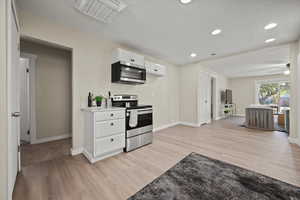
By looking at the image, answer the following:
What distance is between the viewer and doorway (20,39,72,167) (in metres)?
2.67

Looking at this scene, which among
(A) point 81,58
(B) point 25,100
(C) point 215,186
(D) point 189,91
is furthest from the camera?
(D) point 189,91

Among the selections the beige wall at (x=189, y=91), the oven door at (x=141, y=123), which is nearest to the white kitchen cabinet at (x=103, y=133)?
the oven door at (x=141, y=123)

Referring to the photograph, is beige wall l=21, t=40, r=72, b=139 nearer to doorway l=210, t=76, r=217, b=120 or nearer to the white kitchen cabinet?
the white kitchen cabinet

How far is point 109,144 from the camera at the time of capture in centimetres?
211

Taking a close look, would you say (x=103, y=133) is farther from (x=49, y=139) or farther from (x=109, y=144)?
(x=49, y=139)

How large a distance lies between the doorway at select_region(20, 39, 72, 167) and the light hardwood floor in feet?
2.39

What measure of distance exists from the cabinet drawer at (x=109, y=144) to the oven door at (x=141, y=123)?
7.2 inches

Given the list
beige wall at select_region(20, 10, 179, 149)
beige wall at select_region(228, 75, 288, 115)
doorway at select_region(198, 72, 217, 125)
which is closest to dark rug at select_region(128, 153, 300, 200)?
beige wall at select_region(20, 10, 179, 149)

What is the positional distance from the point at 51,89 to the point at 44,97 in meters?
0.25

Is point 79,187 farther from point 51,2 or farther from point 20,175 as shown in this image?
point 51,2

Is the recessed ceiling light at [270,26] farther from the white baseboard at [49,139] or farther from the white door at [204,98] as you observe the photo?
the white baseboard at [49,139]

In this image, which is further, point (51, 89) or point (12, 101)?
point (51, 89)

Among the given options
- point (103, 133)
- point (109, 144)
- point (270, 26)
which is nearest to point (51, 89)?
point (103, 133)

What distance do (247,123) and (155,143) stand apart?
4.00 meters
